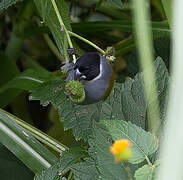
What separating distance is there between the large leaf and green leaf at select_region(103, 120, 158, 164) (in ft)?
0.30

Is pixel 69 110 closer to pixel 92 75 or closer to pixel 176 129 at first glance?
pixel 92 75

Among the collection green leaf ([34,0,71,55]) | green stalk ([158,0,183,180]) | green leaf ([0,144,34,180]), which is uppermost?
green leaf ([34,0,71,55])

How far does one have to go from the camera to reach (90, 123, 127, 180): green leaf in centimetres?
51

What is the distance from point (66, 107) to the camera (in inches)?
29.4

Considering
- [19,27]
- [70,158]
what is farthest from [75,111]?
[19,27]

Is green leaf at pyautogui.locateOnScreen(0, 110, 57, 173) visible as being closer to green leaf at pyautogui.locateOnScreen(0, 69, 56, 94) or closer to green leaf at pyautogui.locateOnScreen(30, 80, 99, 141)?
green leaf at pyautogui.locateOnScreen(30, 80, 99, 141)

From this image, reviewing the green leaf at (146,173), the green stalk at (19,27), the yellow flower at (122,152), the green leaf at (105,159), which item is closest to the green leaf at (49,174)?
the green leaf at (105,159)

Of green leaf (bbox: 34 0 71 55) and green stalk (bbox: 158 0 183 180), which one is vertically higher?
green leaf (bbox: 34 0 71 55)

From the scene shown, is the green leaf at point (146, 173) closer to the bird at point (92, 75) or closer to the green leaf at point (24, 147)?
the bird at point (92, 75)

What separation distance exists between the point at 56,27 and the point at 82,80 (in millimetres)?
152

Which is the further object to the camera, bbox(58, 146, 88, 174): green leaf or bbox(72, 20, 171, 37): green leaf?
bbox(72, 20, 171, 37): green leaf

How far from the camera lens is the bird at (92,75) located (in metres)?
0.65

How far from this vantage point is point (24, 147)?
748 millimetres

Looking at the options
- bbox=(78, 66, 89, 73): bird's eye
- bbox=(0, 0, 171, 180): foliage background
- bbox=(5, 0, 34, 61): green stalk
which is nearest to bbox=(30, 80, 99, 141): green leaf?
bbox=(0, 0, 171, 180): foliage background
